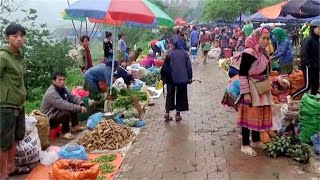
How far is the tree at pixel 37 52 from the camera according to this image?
10305 millimetres

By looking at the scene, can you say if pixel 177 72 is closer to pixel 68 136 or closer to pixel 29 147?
pixel 68 136

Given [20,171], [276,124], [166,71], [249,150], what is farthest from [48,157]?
[276,124]

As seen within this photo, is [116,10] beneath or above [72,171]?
above

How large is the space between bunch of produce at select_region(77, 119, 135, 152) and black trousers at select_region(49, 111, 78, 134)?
1.88ft

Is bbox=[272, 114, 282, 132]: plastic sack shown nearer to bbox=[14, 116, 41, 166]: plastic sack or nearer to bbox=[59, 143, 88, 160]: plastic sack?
bbox=[59, 143, 88, 160]: plastic sack

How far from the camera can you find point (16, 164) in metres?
4.98

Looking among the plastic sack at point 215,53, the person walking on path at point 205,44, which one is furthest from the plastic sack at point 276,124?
the plastic sack at point 215,53

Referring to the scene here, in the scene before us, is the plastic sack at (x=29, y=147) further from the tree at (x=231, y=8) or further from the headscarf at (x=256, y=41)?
the tree at (x=231, y=8)

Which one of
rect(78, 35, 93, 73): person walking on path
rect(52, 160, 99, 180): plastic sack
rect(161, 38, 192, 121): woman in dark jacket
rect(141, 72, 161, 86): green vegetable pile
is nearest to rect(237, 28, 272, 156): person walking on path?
rect(161, 38, 192, 121): woman in dark jacket

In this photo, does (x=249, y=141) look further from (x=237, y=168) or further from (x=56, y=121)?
(x=56, y=121)

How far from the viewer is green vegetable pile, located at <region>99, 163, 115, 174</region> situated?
4.98 metres

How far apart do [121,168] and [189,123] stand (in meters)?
2.58

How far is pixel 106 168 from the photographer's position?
5.07 metres

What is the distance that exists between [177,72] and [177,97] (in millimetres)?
550
